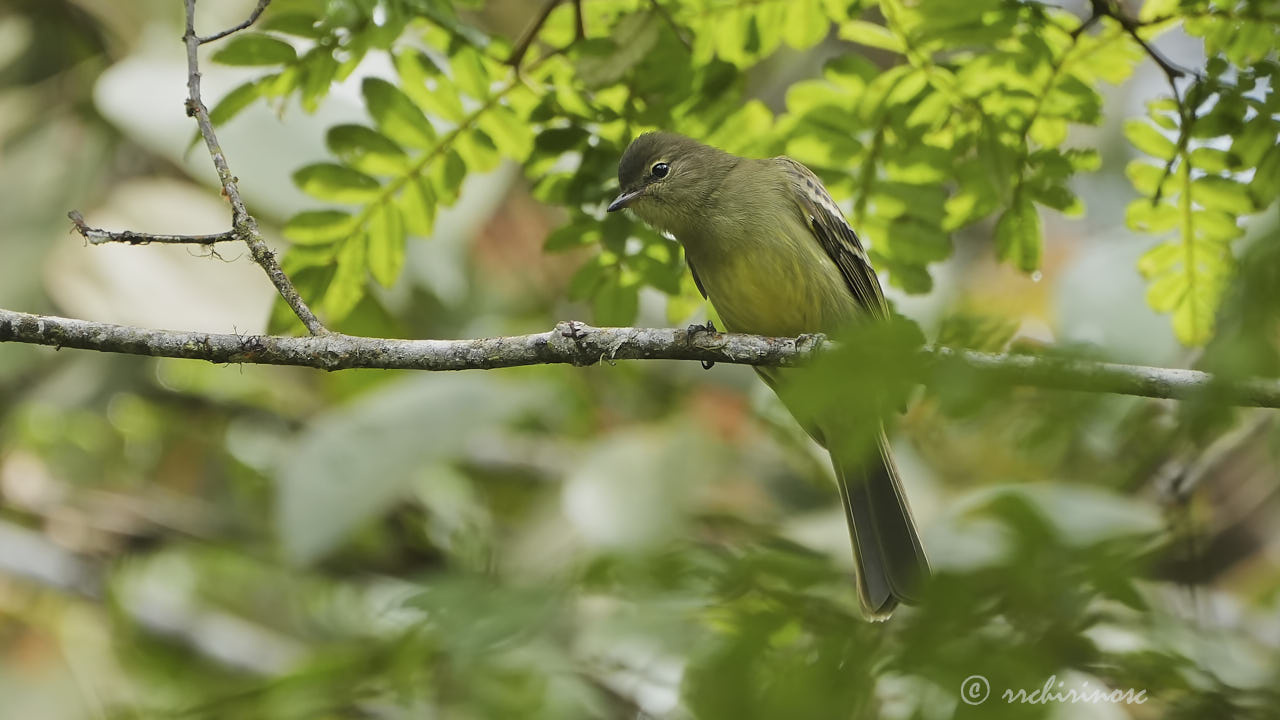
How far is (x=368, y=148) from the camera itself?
3.42 meters

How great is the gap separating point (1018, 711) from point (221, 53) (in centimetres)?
274

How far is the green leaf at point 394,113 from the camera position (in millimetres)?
3355

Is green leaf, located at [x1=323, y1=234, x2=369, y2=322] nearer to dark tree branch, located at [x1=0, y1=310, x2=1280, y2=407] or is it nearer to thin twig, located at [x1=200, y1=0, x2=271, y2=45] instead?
dark tree branch, located at [x1=0, y1=310, x2=1280, y2=407]

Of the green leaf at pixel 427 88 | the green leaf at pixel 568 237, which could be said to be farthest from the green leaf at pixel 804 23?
the green leaf at pixel 427 88

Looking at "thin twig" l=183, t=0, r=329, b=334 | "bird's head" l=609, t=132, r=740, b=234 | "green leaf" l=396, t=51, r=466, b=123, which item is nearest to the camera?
"thin twig" l=183, t=0, r=329, b=334

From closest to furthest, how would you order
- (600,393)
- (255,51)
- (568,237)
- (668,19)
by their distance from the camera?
(255,51)
(668,19)
(568,237)
(600,393)

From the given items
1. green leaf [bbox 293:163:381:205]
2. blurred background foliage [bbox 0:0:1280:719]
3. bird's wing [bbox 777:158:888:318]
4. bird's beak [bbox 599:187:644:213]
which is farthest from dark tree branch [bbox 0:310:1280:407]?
bird's wing [bbox 777:158:888:318]

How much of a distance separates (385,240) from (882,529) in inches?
76.2

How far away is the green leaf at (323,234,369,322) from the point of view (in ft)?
11.5

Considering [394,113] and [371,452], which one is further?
[371,452]

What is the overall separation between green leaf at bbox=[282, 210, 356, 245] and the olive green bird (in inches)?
33.6

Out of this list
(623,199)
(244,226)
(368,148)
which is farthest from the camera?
(623,199)

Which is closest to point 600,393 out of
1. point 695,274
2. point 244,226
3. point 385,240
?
point 695,274

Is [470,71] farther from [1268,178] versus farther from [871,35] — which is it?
[1268,178]
